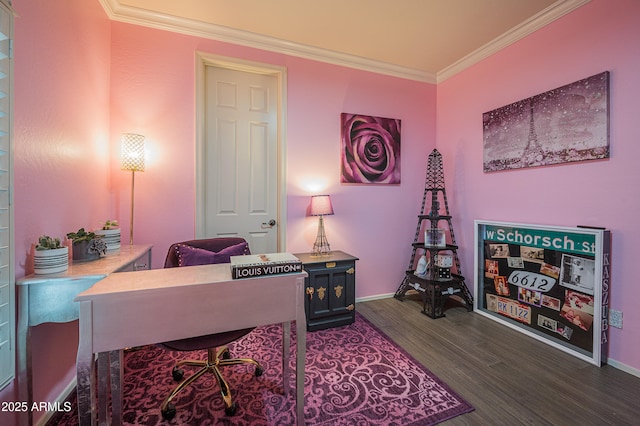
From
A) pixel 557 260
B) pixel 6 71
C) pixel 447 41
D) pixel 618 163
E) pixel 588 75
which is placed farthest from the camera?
pixel 447 41

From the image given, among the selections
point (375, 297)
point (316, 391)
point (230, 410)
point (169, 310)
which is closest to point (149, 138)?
point (169, 310)

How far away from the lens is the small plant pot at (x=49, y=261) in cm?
138

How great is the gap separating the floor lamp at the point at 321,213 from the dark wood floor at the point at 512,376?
3.04ft

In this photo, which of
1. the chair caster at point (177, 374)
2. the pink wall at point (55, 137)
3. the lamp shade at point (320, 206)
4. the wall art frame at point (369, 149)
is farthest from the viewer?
the wall art frame at point (369, 149)

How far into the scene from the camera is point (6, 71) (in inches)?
45.5

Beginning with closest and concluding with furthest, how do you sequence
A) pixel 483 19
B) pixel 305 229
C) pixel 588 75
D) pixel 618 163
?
1. pixel 618 163
2. pixel 588 75
3. pixel 483 19
4. pixel 305 229

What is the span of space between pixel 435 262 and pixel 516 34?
2427 millimetres

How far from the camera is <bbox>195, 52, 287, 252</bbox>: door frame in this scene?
2.62 metres

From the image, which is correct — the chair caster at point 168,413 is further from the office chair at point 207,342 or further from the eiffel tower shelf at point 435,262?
the eiffel tower shelf at point 435,262

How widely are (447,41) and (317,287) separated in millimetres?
2897

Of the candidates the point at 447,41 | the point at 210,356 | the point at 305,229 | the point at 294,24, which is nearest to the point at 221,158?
the point at 305,229

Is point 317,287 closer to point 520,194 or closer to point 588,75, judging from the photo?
point 520,194

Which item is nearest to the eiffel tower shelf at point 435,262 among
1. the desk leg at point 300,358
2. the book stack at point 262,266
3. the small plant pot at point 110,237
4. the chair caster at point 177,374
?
the desk leg at point 300,358

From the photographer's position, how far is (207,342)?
4.83 ft
